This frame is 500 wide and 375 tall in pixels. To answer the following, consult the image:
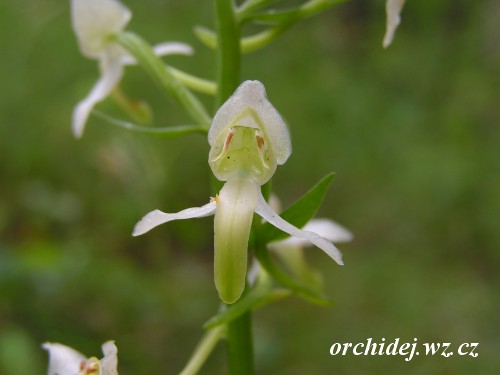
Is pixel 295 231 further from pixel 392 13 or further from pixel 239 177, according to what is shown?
pixel 392 13

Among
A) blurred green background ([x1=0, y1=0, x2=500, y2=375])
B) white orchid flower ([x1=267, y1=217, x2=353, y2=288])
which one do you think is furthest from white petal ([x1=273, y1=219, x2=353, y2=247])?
blurred green background ([x1=0, y1=0, x2=500, y2=375])

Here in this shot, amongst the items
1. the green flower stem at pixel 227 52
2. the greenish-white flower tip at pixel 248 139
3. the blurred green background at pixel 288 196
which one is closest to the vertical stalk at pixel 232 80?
the green flower stem at pixel 227 52

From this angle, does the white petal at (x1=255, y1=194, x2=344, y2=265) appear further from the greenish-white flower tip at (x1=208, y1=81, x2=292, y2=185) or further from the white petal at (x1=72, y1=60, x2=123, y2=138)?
the white petal at (x1=72, y1=60, x2=123, y2=138)

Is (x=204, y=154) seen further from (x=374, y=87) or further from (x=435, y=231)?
(x=374, y=87)

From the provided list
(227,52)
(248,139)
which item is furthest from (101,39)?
(248,139)

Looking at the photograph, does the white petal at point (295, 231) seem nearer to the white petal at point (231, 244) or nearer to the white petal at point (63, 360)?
the white petal at point (231, 244)

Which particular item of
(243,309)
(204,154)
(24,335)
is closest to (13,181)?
(204,154)
